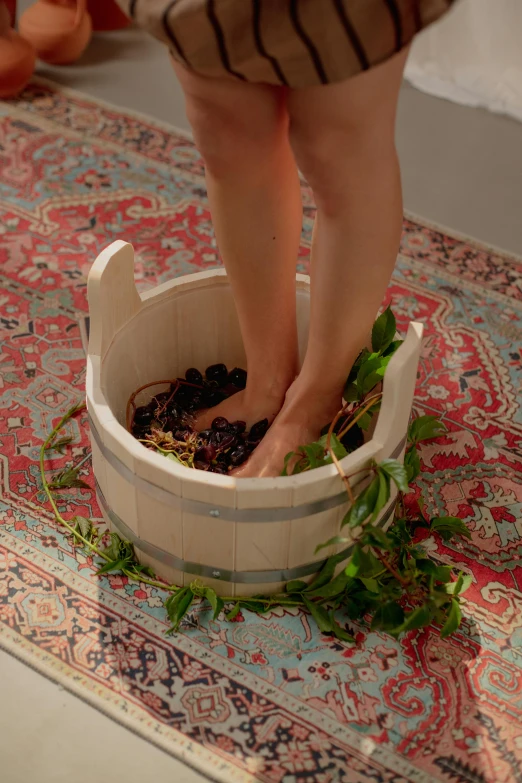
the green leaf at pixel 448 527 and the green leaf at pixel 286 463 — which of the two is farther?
the green leaf at pixel 448 527

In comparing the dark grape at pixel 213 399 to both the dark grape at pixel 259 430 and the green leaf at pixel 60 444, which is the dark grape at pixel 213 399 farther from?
the green leaf at pixel 60 444

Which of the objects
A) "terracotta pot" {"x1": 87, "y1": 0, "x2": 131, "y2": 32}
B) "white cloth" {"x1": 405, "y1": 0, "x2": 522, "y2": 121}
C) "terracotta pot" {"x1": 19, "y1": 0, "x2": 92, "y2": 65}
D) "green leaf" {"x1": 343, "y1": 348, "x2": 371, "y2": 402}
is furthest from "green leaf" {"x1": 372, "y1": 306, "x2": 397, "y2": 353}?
"terracotta pot" {"x1": 87, "y1": 0, "x2": 131, "y2": 32}

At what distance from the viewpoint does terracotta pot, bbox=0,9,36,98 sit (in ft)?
7.38

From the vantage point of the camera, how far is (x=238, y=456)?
126cm

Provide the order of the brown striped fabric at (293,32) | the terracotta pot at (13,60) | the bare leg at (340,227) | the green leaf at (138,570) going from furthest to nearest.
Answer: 1. the terracotta pot at (13,60)
2. the green leaf at (138,570)
3. the bare leg at (340,227)
4. the brown striped fabric at (293,32)

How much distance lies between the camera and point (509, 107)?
245cm

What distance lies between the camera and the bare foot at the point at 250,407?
1.31m

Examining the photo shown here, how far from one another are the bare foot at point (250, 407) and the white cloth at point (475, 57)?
1.53 meters

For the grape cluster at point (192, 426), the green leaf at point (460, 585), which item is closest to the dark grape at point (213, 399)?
the grape cluster at point (192, 426)

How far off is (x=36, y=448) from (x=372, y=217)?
0.71 m

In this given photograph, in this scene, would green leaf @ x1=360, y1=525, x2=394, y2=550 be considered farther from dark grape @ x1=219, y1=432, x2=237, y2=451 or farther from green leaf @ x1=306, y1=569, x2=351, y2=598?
dark grape @ x1=219, y1=432, x2=237, y2=451

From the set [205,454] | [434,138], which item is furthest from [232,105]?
[434,138]

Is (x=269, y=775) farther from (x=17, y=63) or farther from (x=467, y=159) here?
(x=17, y=63)

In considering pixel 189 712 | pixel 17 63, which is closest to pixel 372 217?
pixel 189 712
